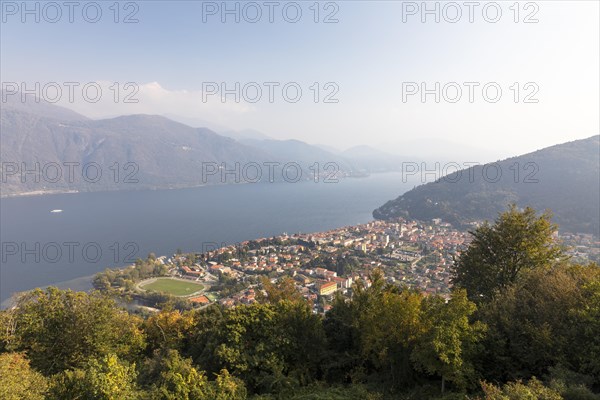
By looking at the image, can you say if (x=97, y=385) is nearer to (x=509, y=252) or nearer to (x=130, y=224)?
(x=509, y=252)

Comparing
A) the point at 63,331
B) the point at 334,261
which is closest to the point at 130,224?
the point at 334,261

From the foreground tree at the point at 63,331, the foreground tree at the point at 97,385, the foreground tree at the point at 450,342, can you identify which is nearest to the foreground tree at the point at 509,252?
the foreground tree at the point at 450,342

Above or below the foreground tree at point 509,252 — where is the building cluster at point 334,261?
below

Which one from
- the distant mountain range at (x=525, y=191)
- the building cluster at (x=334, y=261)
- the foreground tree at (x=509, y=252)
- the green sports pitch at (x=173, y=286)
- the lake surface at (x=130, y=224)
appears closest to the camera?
the foreground tree at (x=509, y=252)

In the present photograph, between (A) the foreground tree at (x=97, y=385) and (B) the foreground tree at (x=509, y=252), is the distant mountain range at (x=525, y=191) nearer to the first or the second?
(B) the foreground tree at (x=509, y=252)

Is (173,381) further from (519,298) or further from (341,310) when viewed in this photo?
(519,298)

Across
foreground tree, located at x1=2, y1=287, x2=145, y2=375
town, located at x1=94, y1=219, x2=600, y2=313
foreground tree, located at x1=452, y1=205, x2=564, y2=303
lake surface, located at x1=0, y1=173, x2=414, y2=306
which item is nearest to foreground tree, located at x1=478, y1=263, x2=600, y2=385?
foreground tree, located at x1=452, y1=205, x2=564, y2=303
